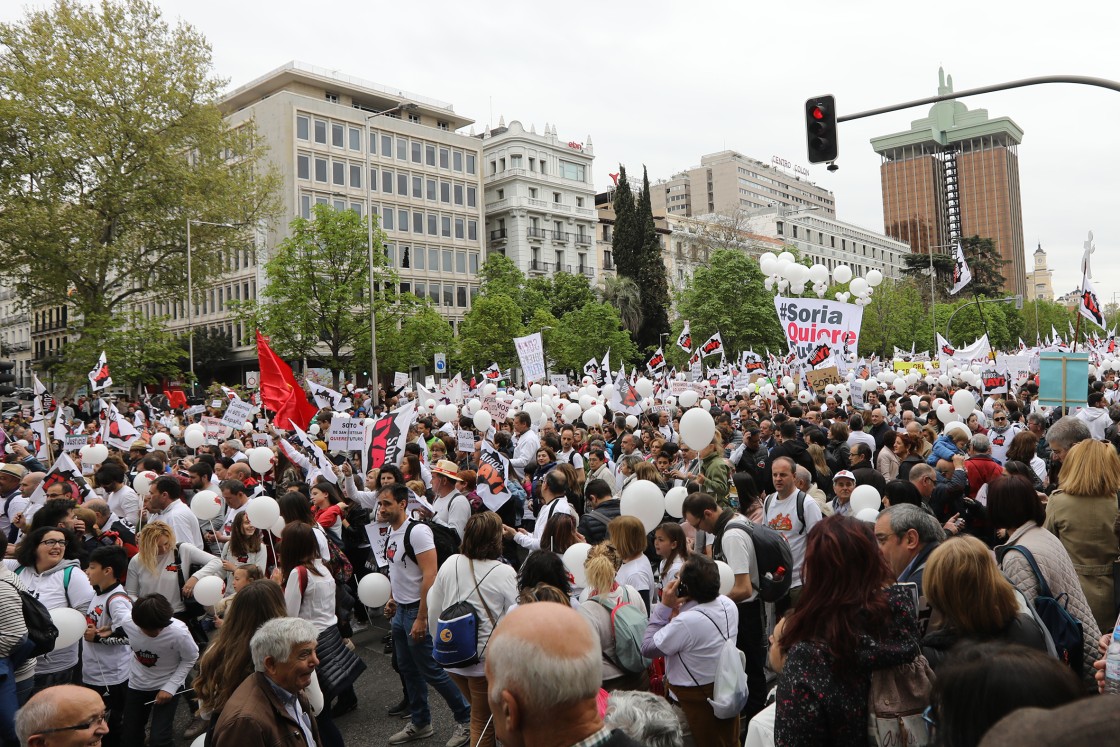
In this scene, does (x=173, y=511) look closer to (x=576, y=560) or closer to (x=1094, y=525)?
(x=576, y=560)

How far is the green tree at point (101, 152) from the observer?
94.3 feet

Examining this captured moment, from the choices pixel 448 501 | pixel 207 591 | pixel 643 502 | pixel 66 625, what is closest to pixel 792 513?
pixel 643 502

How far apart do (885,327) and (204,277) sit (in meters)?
53.8

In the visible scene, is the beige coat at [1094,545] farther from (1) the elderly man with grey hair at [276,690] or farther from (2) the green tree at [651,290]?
(2) the green tree at [651,290]

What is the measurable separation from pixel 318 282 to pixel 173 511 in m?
31.7

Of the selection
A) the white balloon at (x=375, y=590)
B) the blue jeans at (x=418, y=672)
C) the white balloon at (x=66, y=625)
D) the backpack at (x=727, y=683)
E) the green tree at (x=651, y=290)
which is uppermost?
the green tree at (x=651, y=290)

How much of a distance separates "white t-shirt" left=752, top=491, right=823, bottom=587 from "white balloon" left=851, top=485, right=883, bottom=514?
1.24ft

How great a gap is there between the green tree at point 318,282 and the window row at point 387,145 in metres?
21.5

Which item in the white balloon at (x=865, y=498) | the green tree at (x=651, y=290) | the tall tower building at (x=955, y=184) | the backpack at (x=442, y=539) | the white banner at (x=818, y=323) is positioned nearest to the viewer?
the backpack at (x=442, y=539)

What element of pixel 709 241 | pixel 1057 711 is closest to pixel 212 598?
pixel 1057 711

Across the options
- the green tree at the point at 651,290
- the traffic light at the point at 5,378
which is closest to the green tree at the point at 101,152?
the traffic light at the point at 5,378

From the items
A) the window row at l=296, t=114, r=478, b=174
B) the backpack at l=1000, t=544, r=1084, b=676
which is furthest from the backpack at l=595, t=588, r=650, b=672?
the window row at l=296, t=114, r=478, b=174

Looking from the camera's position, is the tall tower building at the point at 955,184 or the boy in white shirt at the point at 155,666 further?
the tall tower building at the point at 955,184

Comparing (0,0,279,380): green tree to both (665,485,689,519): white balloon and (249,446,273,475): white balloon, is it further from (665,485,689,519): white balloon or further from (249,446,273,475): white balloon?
(665,485,689,519): white balloon
